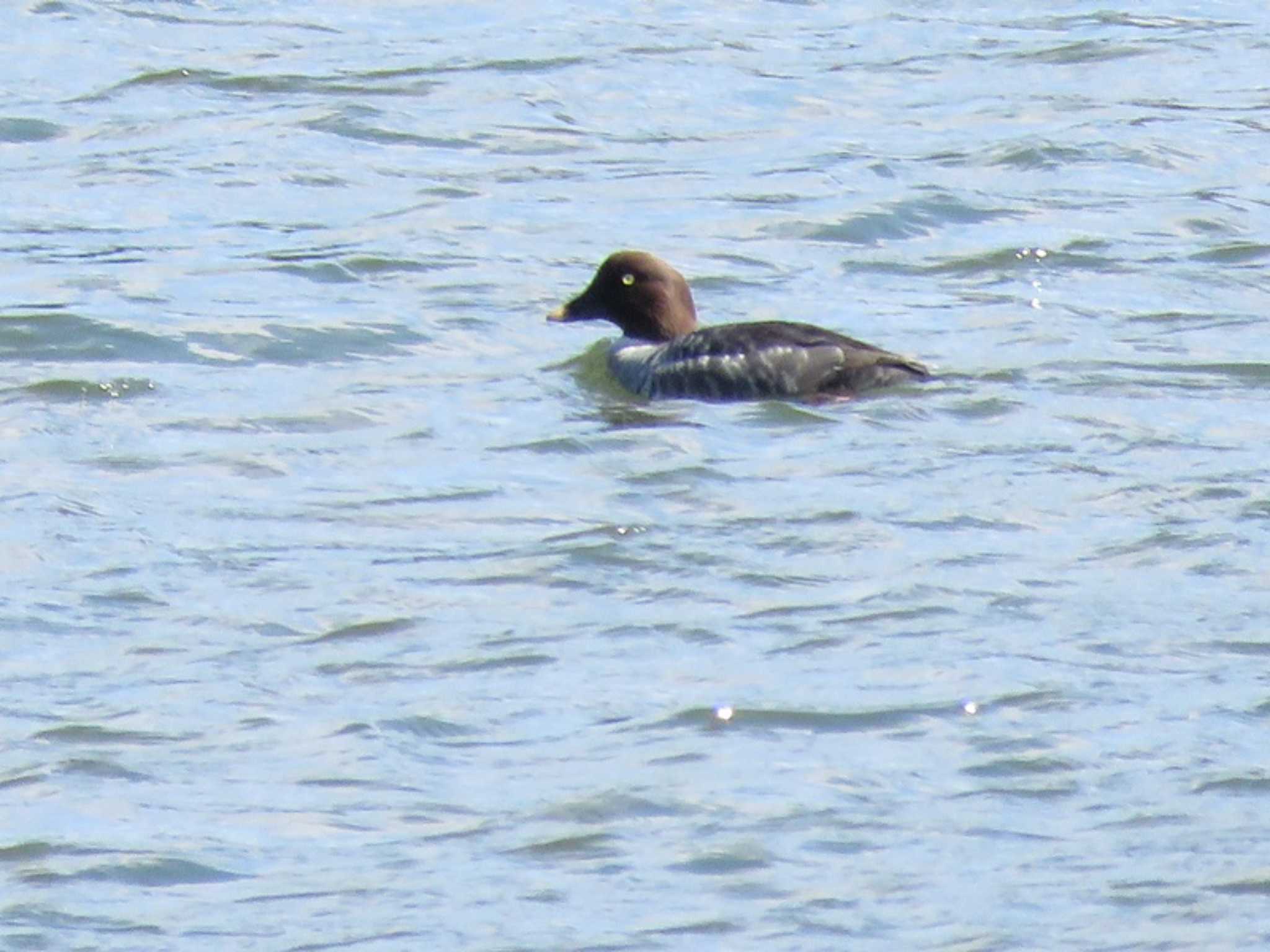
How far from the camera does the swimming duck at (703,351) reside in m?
11.6

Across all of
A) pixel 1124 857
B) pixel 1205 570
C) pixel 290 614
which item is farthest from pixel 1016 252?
pixel 1124 857

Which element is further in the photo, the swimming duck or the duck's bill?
the duck's bill

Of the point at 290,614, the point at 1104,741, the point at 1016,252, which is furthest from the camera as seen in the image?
the point at 1016,252

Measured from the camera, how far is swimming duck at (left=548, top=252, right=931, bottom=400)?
38.1 ft

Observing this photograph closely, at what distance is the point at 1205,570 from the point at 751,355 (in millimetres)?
2644

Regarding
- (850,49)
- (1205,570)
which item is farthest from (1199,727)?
(850,49)

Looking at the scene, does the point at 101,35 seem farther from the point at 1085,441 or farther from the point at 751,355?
the point at 1085,441

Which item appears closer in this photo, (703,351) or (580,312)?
(703,351)

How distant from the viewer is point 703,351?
12.0 m

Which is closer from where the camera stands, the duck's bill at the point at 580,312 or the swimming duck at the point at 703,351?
the swimming duck at the point at 703,351

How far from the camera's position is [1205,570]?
9492 millimetres

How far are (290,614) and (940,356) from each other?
3892 millimetres

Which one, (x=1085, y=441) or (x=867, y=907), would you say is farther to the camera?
(x=1085, y=441)

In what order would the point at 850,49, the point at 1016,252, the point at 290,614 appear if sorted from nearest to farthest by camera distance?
the point at 290,614
the point at 1016,252
the point at 850,49
